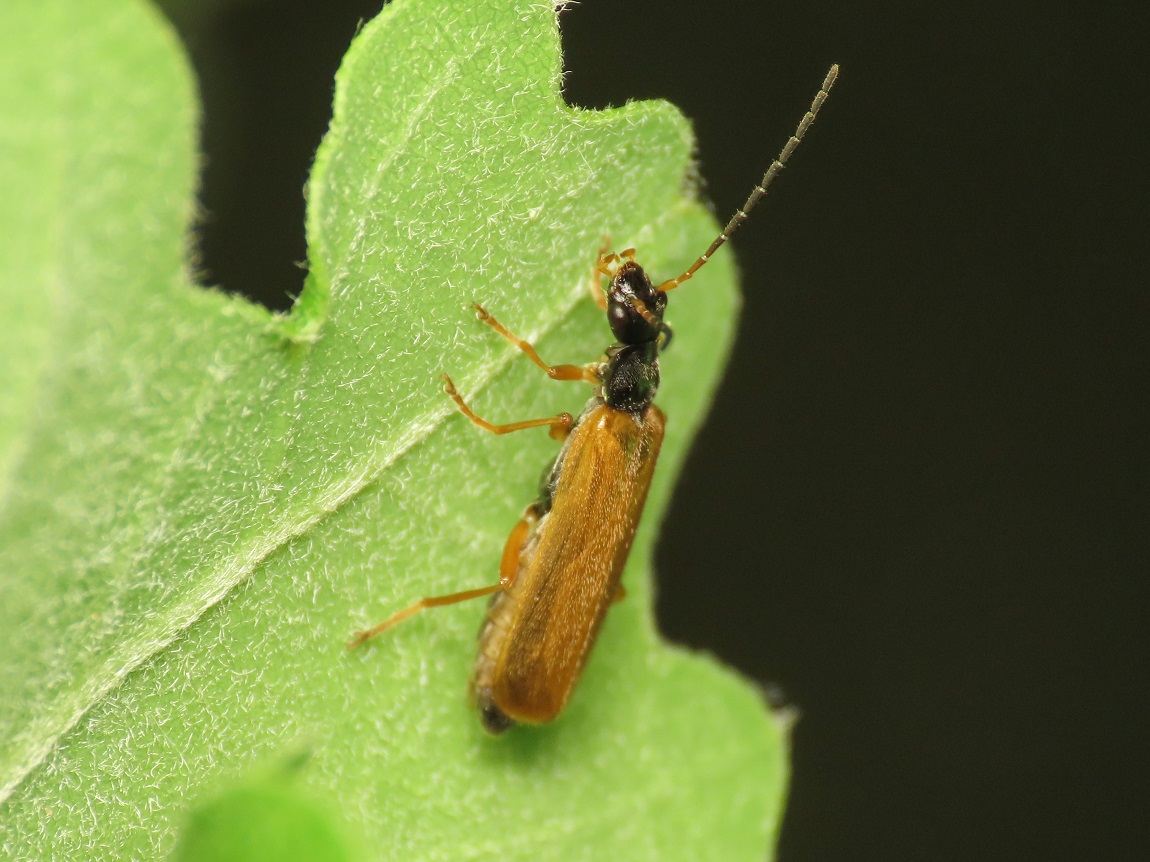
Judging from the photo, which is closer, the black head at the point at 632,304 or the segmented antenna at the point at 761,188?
the black head at the point at 632,304

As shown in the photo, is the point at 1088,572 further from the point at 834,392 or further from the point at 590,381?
the point at 590,381

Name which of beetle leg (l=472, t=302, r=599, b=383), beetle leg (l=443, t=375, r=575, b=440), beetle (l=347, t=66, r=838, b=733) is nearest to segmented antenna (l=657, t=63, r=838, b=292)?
beetle (l=347, t=66, r=838, b=733)

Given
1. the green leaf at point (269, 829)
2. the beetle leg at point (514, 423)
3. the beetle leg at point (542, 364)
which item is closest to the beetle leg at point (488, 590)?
the beetle leg at point (514, 423)

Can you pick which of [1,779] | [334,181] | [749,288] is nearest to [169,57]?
[334,181]

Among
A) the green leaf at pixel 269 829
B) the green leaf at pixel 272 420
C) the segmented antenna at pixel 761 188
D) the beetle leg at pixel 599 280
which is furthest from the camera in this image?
the segmented antenna at pixel 761 188

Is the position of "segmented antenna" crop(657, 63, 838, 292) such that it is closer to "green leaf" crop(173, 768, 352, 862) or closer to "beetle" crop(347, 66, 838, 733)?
"beetle" crop(347, 66, 838, 733)

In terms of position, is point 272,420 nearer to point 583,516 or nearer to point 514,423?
point 514,423

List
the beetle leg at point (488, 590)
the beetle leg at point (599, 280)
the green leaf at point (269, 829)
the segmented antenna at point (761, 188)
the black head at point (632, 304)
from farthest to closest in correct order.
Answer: the segmented antenna at point (761, 188), the black head at point (632, 304), the beetle leg at point (599, 280), the beetle leg at point (488, 590), the green leaf at point (269, 829)

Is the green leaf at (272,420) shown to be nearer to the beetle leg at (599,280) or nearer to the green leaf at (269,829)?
the beetle leg at (599,280)
